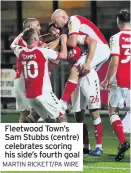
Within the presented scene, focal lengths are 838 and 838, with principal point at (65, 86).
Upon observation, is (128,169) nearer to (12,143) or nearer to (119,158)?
(119,158)

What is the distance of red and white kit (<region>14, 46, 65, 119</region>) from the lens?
10.00 metres

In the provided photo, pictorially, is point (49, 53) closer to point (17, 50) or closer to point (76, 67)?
point (17, 50)

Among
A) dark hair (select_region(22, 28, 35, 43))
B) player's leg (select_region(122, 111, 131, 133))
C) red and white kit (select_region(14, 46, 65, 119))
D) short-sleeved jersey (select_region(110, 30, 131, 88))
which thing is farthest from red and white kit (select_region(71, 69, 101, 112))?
player's leg (select_region(122, 111, 131, 133))

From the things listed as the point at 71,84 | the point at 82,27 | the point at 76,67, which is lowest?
the point at 71,84

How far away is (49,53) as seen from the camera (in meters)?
9.99

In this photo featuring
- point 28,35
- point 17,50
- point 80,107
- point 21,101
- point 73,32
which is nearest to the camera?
point 28,35

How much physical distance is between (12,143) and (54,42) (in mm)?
1836

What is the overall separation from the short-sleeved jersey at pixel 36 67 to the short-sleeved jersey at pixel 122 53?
0.76 meters

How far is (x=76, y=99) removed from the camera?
1084 cm

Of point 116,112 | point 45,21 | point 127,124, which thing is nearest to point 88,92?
point 116,112

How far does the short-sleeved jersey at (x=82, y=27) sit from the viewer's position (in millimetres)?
10438

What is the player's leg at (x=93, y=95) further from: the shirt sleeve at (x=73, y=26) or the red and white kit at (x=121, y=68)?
the shirt sleeve at (x=73, y=26)

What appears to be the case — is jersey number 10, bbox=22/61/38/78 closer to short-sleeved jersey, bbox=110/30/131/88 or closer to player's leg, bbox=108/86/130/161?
short-sleeved jersey, bbox=110/30/131/88

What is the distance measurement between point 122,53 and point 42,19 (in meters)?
8.12
